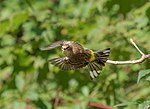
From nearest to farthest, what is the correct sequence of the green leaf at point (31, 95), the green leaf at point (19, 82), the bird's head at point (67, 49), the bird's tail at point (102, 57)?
1. the bird's head at point (67, 49)
2. the bird's tail at point (102, 57)
3. the green leaf at point (31, 95)
4. the green leaf at point (19, 82)

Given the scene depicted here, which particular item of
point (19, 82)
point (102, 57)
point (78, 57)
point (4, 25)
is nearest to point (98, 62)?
point (102, 57)

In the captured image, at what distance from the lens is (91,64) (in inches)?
55.4

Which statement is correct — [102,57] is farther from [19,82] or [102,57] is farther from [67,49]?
[19,82]

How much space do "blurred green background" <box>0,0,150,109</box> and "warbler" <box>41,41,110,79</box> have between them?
30.9 inches

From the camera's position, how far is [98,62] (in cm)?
141

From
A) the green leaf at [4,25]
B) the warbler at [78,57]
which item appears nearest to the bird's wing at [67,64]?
the warbler at [78,57]

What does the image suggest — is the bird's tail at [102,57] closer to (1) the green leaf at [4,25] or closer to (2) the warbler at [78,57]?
(2) the warbler at [78,57]

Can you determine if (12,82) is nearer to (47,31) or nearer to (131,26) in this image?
(47,31)

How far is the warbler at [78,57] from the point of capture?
1.28 m

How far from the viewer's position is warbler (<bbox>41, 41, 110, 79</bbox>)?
1276mm

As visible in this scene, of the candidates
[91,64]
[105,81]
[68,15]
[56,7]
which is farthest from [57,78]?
[91,64]

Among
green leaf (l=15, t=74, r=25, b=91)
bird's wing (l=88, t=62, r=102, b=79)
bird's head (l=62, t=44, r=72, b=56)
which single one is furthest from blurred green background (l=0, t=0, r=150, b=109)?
bird's head (l=62, t=44, r=72, b=56)

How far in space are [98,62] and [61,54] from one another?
931 millimetres

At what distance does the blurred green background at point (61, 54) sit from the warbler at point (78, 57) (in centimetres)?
78
